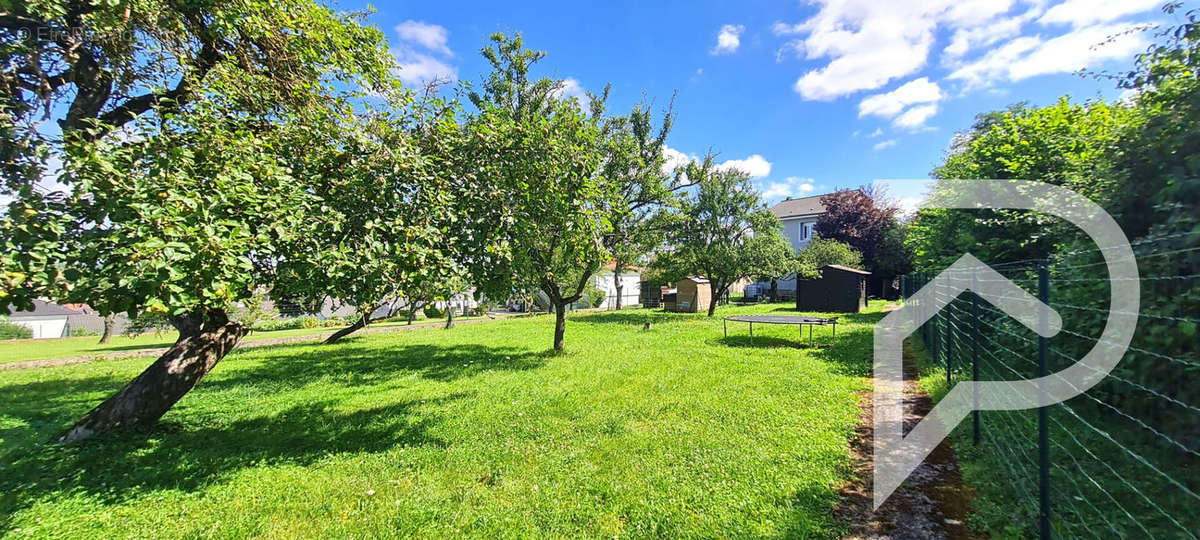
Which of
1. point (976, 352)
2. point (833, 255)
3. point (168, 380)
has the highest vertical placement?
point (833, 255)

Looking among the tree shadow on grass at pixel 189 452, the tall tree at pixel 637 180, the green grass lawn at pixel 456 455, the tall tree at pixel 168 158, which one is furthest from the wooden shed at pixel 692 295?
the tall tree at pixel 168 158

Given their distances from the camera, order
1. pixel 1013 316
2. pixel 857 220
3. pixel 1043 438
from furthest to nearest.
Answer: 1. pixel 857 220
2. pixel 1013 316
3. pixel 1043 438

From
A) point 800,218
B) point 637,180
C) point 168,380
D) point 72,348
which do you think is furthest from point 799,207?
point 72,348

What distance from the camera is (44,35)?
13.7 feet

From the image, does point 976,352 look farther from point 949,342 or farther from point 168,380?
point 168,380

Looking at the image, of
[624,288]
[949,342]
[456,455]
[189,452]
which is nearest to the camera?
[456,455]

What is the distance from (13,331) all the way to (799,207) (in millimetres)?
59683

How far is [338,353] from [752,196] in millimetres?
19481

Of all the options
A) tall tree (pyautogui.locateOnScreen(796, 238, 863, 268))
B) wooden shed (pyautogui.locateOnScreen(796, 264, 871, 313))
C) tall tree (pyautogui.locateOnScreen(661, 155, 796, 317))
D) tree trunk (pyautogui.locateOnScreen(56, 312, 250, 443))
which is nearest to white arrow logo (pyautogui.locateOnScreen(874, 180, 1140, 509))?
tree trunk (pyautogui.locateOnScreen(56, 312, 250, 443))

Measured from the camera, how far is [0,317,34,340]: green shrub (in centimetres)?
2268

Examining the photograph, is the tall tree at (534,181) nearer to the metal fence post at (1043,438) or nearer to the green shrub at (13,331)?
the metal fence post at (1043,438)

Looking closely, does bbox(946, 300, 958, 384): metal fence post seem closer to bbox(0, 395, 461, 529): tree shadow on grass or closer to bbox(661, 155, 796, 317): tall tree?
bbox(0, 395, 461, 529): tree shadow on grass

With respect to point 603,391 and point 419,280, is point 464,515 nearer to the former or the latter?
point 419,280

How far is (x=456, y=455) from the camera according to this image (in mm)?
4590
